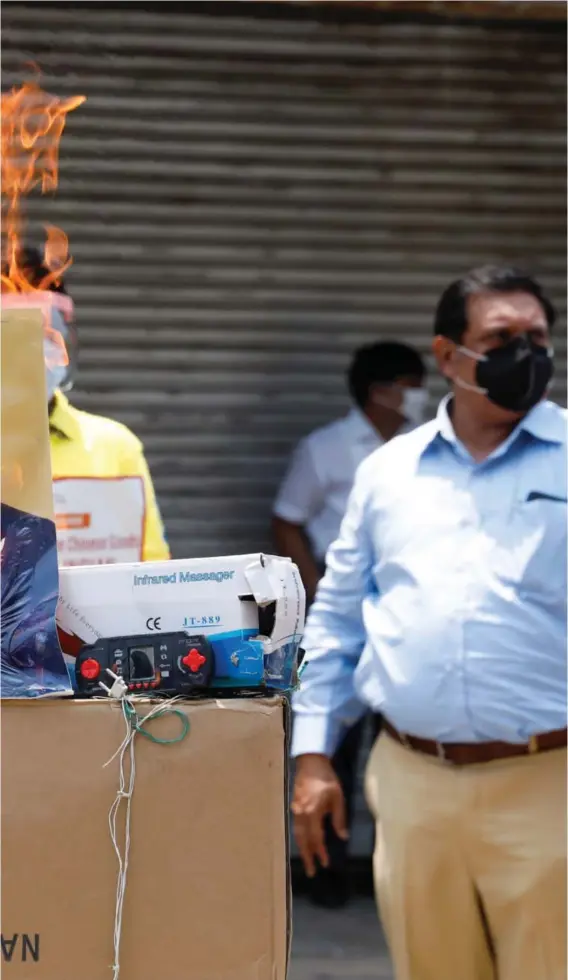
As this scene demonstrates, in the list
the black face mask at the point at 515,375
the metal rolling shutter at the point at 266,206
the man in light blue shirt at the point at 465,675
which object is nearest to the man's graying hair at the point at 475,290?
the man in light blue shirt at the point at 465,675

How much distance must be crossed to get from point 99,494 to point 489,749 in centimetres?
104

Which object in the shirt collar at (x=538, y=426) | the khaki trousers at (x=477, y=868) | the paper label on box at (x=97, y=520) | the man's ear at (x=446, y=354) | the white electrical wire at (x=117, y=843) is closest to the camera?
the white electrical wire at (x=117, y=843)

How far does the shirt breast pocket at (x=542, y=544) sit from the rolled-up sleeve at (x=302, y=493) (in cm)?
227

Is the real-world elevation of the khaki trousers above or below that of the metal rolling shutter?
below

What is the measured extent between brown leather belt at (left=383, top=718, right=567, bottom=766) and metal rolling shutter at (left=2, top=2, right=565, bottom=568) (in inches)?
101

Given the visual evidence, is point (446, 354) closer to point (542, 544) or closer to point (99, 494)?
point (542, 544)

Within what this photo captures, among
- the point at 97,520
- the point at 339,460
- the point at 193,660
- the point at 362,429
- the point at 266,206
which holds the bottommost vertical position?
the point at 339,460

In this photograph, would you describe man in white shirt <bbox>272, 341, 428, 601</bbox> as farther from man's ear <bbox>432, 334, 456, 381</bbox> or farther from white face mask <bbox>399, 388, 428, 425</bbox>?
man's ear <bbox>432, 334, 456, 381</bbox>

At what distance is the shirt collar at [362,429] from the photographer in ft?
16.7

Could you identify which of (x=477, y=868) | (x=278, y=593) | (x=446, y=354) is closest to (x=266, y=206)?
(x=446, y=354)

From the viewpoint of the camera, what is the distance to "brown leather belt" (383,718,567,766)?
8.98 ft

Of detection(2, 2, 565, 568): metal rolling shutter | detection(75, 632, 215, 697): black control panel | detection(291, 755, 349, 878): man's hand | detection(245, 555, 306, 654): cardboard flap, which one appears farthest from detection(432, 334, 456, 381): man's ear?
detection(2, 2, 565, 568): metal rolling shutter

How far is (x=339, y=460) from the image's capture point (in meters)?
5.06

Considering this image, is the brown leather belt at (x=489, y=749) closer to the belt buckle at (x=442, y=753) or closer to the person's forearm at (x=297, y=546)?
the belt buckle at (x=442, y=753)
